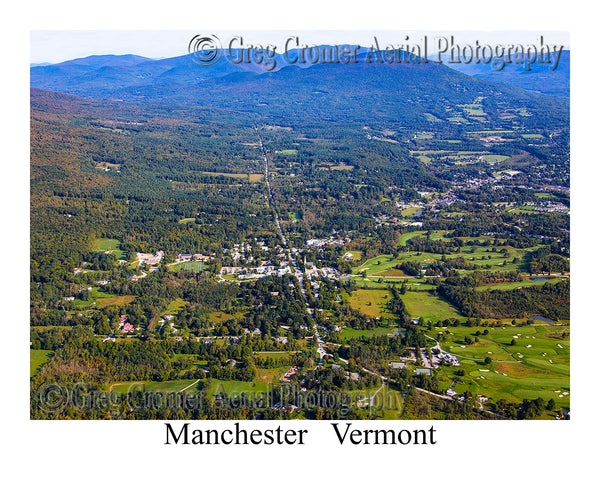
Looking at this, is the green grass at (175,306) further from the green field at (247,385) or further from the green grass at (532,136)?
the green grass at (532,136)

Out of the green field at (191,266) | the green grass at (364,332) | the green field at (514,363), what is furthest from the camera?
the green field at (191,266)

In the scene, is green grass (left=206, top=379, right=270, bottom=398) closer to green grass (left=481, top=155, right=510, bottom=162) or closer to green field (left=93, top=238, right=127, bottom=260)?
green field (left=93, top=238, right=127, bottom=260)

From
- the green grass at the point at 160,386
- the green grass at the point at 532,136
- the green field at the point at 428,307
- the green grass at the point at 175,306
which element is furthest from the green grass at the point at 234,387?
the green grass at the point at 532,136

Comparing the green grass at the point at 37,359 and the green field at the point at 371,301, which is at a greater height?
the green field at the point at 371,301

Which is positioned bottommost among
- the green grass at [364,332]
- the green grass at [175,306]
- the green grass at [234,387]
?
the green grass at [234,387]

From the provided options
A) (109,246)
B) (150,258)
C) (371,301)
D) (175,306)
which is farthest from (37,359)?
(371,301)

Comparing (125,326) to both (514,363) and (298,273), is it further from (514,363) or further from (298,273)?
(514,363)

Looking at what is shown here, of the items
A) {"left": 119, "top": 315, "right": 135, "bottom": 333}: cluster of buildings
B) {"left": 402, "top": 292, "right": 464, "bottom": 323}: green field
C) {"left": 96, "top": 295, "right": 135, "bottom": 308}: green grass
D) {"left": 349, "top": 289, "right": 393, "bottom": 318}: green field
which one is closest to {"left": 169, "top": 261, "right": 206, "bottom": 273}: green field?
{"left": 96, "top": 295, "right": 135, "bottom": 308}: green grass
